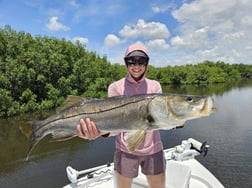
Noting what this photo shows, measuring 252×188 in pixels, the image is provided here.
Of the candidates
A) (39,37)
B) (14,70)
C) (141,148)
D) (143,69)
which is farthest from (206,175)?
(39,37)

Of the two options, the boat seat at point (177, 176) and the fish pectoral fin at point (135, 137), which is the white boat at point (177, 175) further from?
the fish pectoral fin at point (135, 137)

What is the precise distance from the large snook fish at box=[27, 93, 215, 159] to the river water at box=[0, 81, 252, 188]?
27.9 feet

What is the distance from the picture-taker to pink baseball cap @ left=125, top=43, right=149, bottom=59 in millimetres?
2979

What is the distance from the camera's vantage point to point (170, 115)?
246 centimetres

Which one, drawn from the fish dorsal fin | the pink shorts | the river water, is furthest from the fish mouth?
the river water

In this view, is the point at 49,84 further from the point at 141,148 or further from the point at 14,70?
the point at 141,148

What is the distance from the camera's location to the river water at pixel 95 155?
34.6 feet

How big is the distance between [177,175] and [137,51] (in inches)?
104

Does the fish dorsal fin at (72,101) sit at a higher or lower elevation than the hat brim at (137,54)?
lower

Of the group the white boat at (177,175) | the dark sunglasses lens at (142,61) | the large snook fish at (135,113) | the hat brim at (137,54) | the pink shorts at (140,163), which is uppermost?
the hat brim at (137,54)

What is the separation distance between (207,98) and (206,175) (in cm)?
355

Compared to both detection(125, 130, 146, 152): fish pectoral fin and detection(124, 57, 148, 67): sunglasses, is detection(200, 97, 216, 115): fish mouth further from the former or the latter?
detection(124, 57, 148, 67): sunglasses

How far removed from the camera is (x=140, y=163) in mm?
3066

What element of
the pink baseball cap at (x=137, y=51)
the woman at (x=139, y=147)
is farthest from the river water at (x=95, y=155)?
the pink baseball cap at (x=137, y=51)
